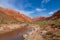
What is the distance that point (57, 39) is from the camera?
18.7m

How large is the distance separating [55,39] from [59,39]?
0.48 m

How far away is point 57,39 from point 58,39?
0.40ft

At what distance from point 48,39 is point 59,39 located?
137 cm

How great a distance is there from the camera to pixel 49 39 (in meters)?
19.0

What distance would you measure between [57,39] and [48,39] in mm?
1117

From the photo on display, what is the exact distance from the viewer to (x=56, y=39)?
18.6 meters

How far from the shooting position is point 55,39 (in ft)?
61.3

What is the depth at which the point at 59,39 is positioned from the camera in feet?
60.8

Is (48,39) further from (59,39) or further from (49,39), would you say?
(59,39)

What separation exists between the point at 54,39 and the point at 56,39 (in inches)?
9.7

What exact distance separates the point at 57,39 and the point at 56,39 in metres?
0.14

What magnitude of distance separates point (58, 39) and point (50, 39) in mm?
1003

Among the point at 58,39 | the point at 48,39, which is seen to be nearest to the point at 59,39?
the point at 58,39

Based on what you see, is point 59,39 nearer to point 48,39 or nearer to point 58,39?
point 58,39
